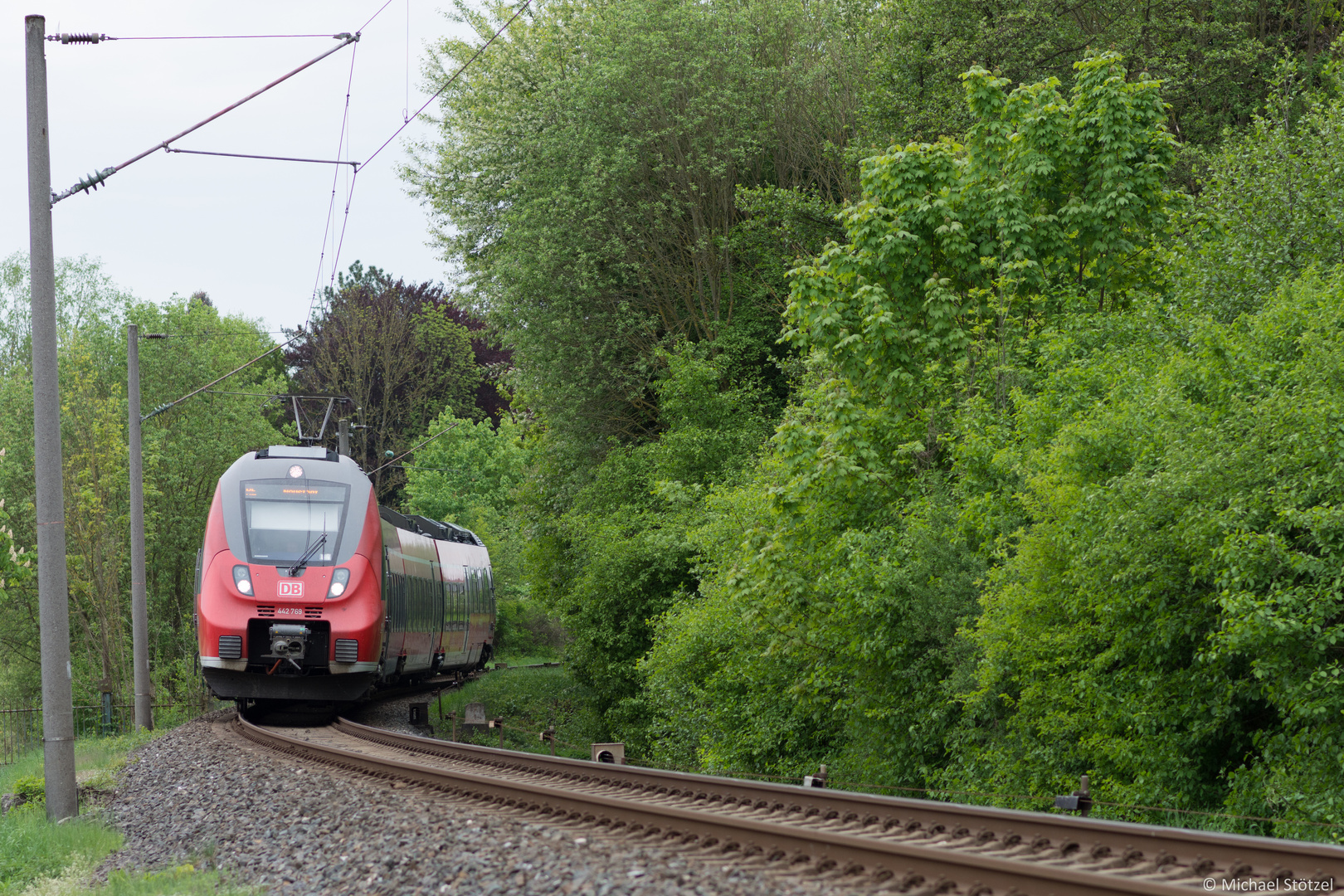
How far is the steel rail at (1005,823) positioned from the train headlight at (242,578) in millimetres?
7347

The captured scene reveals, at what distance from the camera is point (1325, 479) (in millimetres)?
8891

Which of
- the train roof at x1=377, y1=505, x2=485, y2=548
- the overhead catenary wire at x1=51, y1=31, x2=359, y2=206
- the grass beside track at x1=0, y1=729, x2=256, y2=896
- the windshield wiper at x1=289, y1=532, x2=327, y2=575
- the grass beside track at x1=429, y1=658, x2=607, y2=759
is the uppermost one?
the overhead catenary wire at x1=51, y1=31, x2=359, y2=206

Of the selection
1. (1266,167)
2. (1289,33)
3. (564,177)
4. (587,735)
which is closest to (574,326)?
(564,177)

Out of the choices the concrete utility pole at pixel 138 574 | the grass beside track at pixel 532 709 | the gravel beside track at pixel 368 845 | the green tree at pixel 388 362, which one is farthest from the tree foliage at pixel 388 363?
the gravel beside track at pixel 368 845

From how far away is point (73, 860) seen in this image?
33.1 feet

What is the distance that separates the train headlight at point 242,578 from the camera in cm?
1814

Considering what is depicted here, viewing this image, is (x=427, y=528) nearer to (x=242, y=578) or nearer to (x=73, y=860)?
(x=242, y=578)

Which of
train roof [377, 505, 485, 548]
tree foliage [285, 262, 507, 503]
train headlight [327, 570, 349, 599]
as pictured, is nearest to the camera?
train headlight [327, 570, 349, 599]

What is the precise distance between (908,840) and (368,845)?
3759mm

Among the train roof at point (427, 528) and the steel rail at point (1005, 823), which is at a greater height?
the train roof at point (427, 528)

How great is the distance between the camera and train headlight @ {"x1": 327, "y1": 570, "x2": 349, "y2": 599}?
18.4m

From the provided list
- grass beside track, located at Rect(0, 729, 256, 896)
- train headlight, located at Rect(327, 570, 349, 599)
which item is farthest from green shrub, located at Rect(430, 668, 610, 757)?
grass beside track, located at Rect(0, 729, 256, 896)

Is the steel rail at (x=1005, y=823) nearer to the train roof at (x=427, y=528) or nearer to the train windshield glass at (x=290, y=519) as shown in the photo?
A: the train windshield glass at (x=290, y=519)

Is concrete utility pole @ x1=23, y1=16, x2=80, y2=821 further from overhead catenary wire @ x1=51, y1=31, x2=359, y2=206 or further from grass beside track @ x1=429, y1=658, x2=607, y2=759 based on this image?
grass beside track @ x1=429, y1=658, x2=607, y2=759
